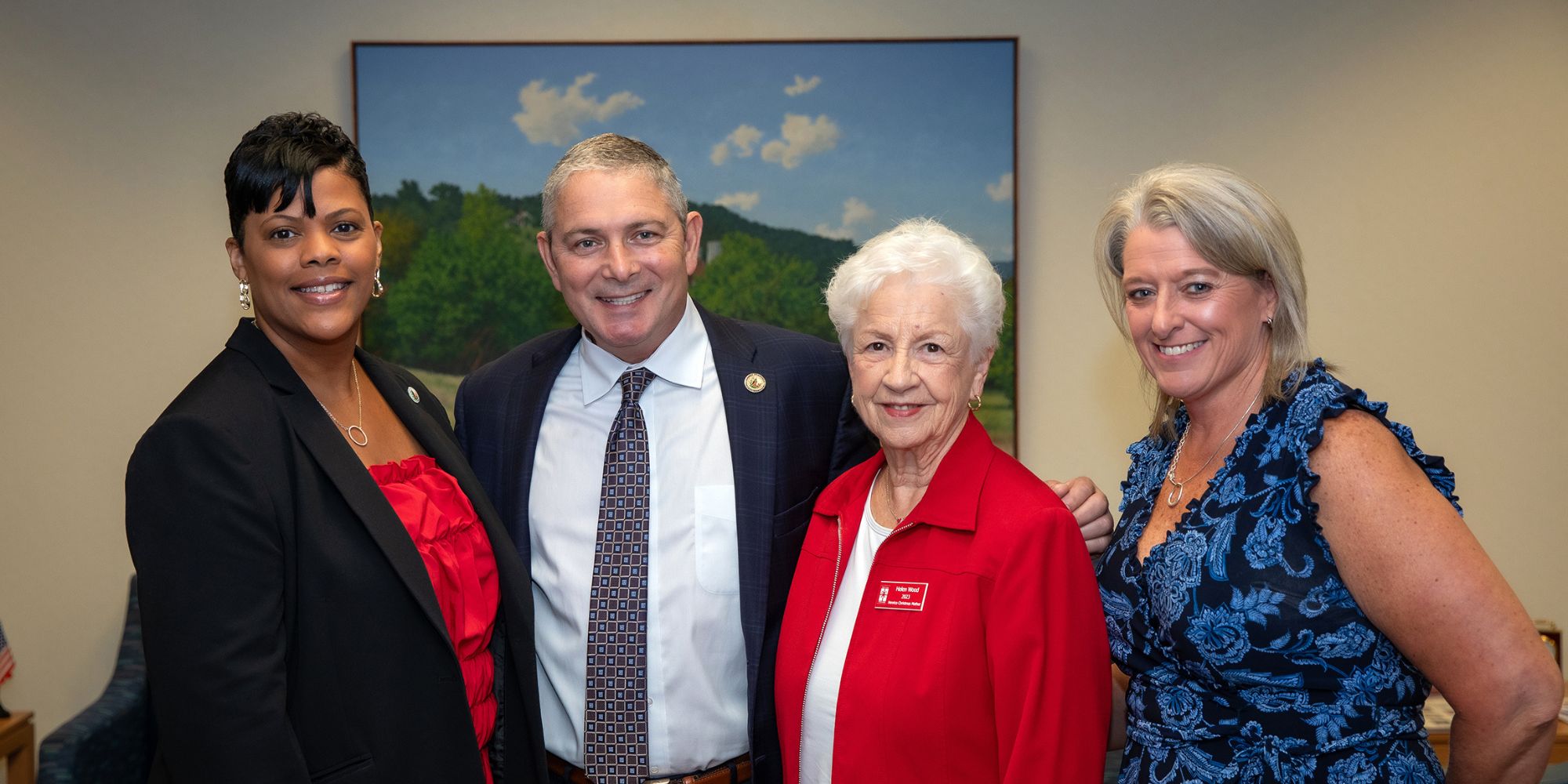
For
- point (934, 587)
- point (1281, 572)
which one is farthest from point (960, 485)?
point (1281, 572)

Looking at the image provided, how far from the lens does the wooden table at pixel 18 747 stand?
3.51 meters

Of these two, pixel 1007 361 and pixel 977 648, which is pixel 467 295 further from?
pixel 977 648

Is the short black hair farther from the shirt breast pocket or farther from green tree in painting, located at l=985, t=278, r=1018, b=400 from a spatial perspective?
green tree in painting, located at l=985, t=278, r=1018, b=400

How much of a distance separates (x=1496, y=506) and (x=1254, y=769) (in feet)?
9.33

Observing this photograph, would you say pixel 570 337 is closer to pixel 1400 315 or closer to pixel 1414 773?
pixel 1414 773

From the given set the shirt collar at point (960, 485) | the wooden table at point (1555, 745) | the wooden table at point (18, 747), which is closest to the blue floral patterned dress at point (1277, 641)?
the shirt collar at point (960, 485)

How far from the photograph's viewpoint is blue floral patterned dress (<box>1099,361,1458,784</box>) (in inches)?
62.7

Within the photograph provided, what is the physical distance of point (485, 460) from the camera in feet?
7.89

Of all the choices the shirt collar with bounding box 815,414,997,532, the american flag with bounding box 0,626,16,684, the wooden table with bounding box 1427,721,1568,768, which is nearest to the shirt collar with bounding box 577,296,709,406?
the shirt collar with bounding box 815,414,997,532

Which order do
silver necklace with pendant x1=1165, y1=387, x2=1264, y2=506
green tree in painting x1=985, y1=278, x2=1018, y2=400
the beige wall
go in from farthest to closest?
green tree in painting x1=985, y1=278, x2=1018, y2=400
the beige wall
silver necklace with pendant x1=1165, y1=387, x2=1264, y2=506

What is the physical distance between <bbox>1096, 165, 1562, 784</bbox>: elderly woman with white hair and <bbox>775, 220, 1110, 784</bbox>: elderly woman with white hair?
0.16 metres

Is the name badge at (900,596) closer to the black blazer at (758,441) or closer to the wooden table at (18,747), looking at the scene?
the black blazer at (758,441)

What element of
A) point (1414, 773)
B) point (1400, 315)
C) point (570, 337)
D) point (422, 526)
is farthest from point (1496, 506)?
point (422, 526)

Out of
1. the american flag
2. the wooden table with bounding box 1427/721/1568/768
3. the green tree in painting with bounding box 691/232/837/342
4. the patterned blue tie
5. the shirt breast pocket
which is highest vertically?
the green tree in painting with bounding box 691/232/837/342
